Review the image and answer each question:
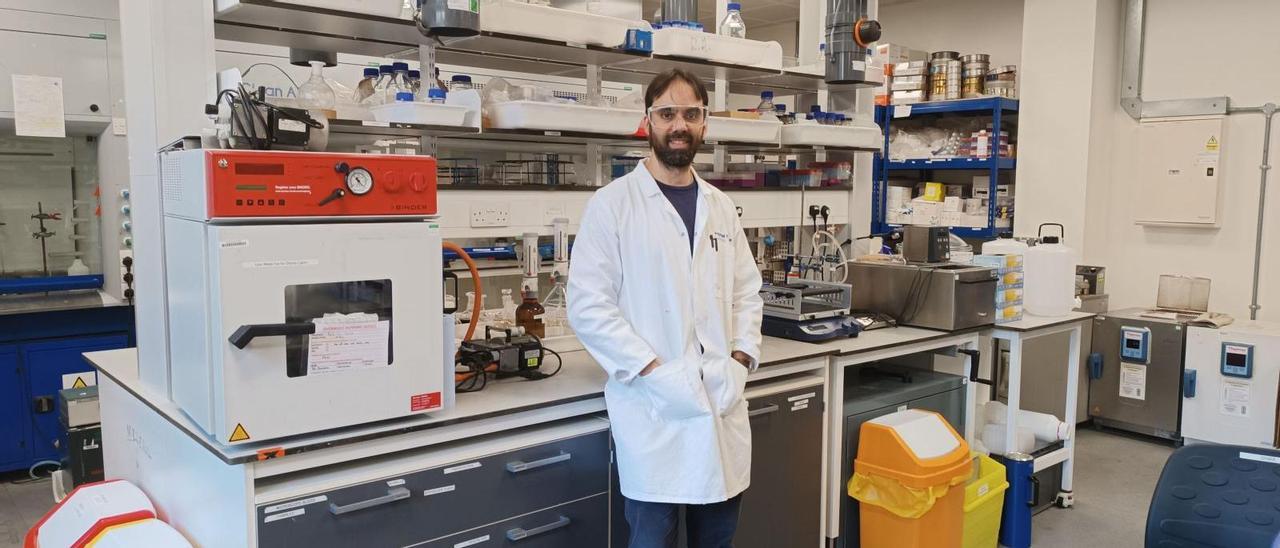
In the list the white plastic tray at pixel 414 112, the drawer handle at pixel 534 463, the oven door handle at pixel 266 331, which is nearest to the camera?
the oven door handle at pixel 266 331

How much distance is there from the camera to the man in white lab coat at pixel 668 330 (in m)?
2.15

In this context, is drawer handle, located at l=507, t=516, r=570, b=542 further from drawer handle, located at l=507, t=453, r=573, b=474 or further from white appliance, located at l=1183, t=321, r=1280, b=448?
white appliance, located at l=1183, t=321, r=1280, b=448

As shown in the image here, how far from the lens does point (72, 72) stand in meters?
4.14

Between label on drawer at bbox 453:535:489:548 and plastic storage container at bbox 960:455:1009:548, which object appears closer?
label on drawer at bbox 453:535:489:548

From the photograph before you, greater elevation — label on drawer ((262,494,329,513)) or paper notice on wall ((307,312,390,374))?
paper notice on wall ((307,312,390,374))

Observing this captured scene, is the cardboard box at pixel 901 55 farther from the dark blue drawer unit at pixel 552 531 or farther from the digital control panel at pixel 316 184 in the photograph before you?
the digital control panel at pixel 316 184

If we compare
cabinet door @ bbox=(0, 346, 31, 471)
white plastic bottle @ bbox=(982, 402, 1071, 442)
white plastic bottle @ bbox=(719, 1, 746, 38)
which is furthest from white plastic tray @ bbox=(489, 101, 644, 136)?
cabinet door @ bbox=(0, 346, 31, 471)

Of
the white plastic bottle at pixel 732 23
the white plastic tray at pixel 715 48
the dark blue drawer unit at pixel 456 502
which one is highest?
the white plastic bottle at pixel 732 23

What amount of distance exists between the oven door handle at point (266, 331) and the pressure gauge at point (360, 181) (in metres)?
0.30

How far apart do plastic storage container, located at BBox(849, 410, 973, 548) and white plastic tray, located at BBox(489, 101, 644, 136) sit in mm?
1337

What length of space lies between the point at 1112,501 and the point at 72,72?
521cm

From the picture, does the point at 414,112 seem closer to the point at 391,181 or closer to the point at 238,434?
the point at 391,181

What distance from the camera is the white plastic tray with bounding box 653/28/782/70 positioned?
314 cm

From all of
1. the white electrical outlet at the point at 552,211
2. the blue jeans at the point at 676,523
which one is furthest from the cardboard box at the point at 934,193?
the blue jeans at the point at 676,523
